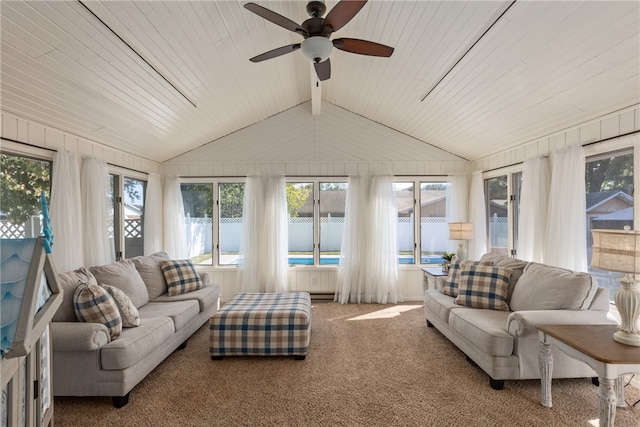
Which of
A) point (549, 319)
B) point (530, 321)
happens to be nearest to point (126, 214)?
point (530, 321)

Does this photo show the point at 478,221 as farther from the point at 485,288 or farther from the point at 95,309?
the point at 95,309

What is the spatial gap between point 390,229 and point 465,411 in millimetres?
3308

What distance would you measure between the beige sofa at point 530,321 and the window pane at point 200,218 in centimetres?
414

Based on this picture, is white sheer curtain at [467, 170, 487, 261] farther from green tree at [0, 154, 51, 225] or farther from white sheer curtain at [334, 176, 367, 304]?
green tree at [0, 154, 51, 225]

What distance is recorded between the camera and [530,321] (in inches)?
102

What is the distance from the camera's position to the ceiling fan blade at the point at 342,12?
6.64 ft

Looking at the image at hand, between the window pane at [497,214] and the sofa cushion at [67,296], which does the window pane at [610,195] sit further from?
the sofa cushion at [67,296]

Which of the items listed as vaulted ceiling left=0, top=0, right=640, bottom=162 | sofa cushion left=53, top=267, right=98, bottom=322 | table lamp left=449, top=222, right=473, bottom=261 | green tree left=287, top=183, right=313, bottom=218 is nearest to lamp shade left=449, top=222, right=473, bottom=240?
table lamp left=449, top=222, right=473, bottom=261

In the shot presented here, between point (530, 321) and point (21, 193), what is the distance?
4.63 metres

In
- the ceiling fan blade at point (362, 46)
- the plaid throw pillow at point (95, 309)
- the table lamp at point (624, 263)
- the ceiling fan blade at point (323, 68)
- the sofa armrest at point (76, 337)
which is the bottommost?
the sofa armrest at point (76, 337)

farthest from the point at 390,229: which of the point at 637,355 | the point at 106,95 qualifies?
the point at 106,95

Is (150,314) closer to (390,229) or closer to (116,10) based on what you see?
(116,10)

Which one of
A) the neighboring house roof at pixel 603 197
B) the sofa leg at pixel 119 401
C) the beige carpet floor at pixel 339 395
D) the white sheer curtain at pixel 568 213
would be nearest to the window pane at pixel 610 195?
the neighboring house roof at pixel 603 197

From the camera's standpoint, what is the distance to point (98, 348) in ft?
8.00
